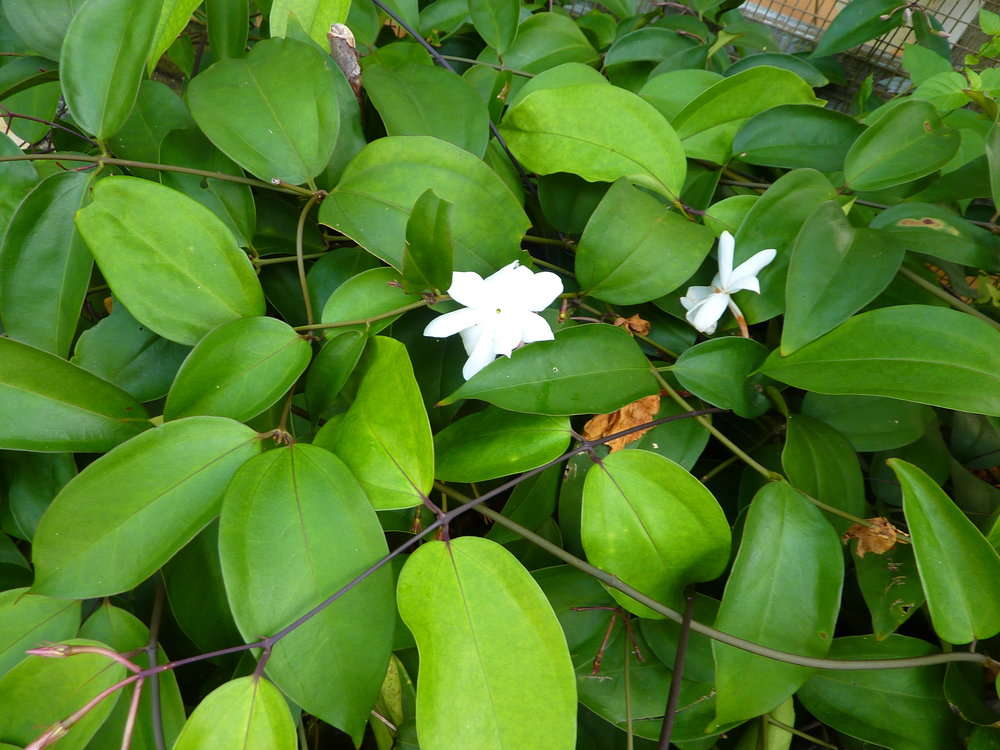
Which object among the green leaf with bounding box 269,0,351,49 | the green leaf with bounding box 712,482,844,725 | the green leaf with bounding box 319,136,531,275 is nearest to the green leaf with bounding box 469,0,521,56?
the green leaf with bounding box 269,0,351,49

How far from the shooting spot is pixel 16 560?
44 centimetres

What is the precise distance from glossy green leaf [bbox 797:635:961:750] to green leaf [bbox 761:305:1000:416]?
160 mm

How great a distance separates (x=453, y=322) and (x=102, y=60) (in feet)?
0.94

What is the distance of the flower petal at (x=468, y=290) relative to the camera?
0.37 metres

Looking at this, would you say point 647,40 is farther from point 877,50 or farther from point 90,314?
point 90,314

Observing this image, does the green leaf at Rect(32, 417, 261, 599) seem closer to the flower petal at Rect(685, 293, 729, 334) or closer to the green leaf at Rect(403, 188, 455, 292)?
the green leaf at Rect(403, 188, 455, 292)

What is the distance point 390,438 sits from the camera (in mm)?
363

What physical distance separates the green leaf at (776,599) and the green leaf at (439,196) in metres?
0.22

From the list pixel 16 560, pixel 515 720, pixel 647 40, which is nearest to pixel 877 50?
pixel 647 40

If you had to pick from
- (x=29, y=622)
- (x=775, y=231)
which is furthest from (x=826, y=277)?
(x=29, y=622)

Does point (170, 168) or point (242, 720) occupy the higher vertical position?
point (170, 168)

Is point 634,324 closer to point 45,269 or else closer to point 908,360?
point 908,360

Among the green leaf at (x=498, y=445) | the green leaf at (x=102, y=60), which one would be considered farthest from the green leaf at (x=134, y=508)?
the green leaf at (x=102, y=60)

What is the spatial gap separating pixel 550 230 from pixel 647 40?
0.29 metres
